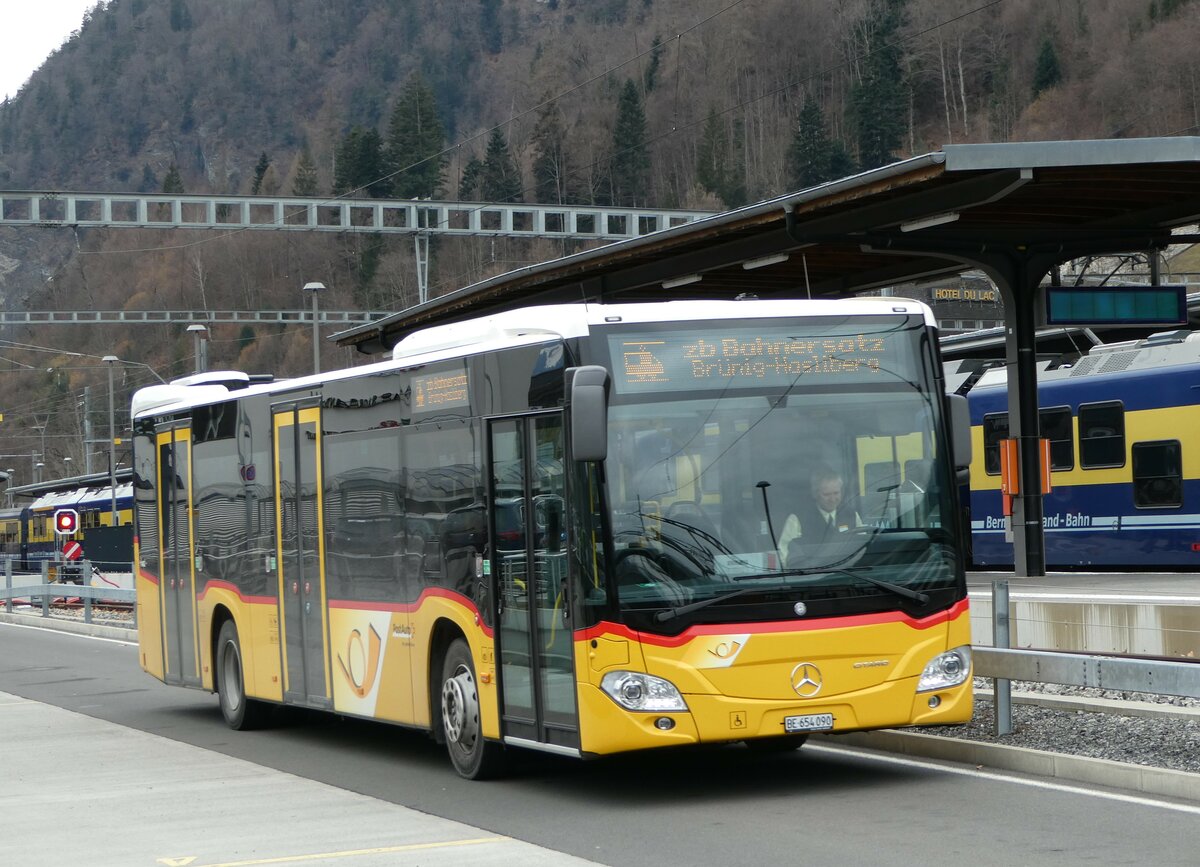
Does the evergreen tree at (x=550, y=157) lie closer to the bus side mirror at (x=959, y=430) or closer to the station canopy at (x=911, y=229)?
the station canopy at (x=911, y=229)

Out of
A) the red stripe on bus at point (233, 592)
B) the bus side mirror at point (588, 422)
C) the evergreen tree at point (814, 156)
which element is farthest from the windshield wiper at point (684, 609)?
the evergreen tree at point (814, 156)

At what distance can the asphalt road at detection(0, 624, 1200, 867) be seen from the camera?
8.30 m

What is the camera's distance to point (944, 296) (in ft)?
179

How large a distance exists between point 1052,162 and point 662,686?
889cm

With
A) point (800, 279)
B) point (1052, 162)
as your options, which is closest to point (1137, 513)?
point (800, 279)

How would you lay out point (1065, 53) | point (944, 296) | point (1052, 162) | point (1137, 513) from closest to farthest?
point (1052, 162) < point (1137, 513) < point (944, 296) < point (1065, 53)

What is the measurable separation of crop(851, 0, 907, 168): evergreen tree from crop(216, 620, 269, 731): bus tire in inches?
3053

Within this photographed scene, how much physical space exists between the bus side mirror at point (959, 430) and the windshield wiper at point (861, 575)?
89 cm

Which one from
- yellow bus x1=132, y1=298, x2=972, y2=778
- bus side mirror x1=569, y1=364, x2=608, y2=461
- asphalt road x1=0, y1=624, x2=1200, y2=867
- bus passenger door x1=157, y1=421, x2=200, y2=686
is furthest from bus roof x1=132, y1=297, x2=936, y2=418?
bus passenger door x1=157, y1=421, x2=200, y2=686

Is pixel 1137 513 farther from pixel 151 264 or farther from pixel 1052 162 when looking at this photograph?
pixel 151 264

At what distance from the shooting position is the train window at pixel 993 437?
97.7 feet

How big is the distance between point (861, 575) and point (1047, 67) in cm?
8013

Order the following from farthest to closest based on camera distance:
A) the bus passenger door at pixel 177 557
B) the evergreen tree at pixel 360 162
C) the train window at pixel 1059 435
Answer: the evergreen tree at pixel 360 162
the train window at pixel 1059 435
the bus passenger door at pixel 177 557

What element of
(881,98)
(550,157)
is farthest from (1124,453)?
(550,157)
